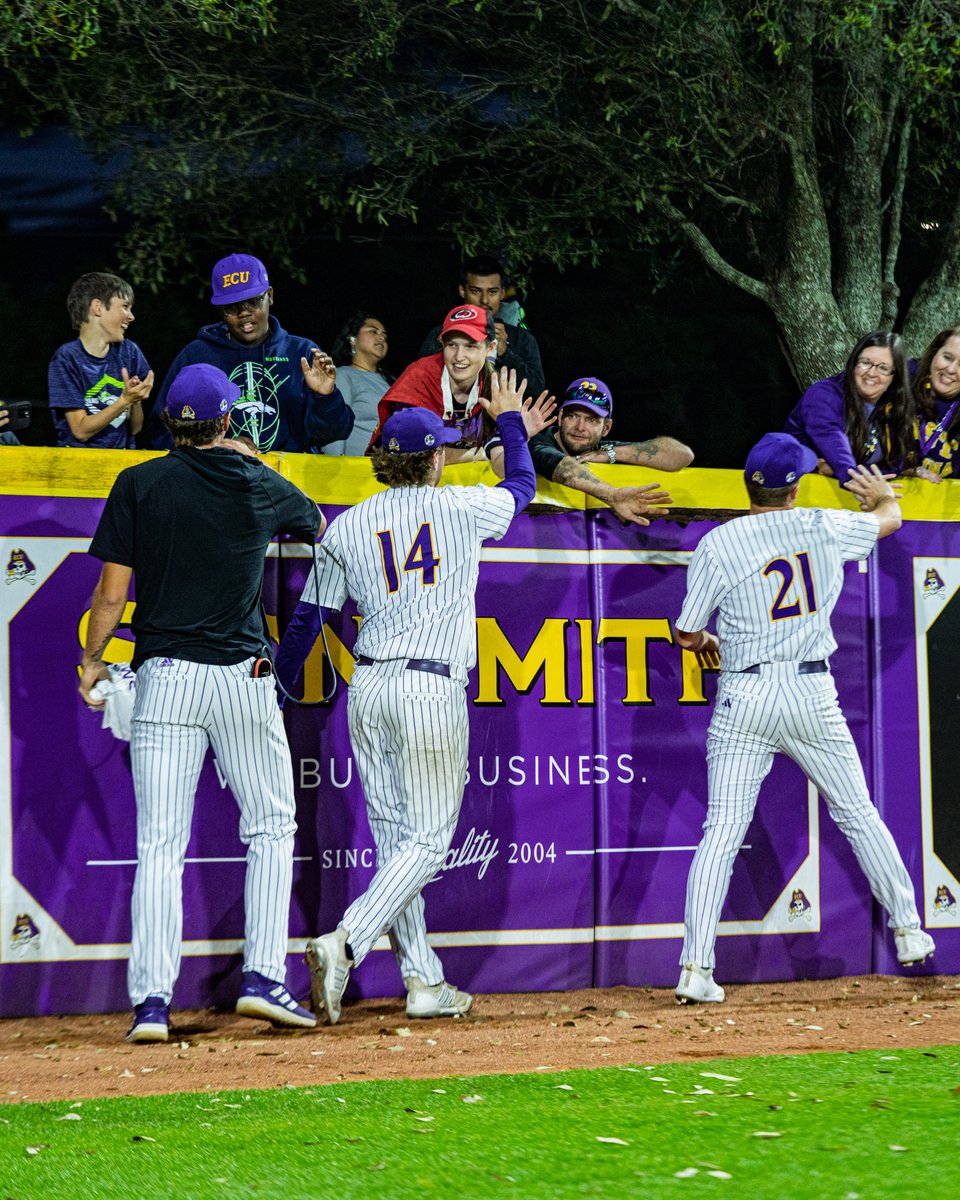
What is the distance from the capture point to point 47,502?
615 centimetres

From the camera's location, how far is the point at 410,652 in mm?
5875

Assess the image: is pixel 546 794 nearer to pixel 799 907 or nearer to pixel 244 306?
pixel 799 907

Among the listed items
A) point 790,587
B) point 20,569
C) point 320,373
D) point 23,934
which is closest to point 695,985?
point 790,587

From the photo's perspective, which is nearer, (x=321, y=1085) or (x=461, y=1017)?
(x=321, y=1085)

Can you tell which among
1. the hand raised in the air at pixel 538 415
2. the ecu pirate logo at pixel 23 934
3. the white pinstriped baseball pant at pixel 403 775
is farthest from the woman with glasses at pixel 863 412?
the ecu pirate logo at pixel 23 934

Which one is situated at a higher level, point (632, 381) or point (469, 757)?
point (632, 381)

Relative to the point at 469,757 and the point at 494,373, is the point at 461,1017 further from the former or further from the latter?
the point at 494,373

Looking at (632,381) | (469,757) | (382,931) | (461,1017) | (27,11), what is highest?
(27,11)

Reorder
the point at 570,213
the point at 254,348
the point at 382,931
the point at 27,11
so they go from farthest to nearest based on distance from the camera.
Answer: the point at 570,213, the point at 27,11, the point at 254,348, the point at 382,931

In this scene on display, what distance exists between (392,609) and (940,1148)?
2900 millimetres

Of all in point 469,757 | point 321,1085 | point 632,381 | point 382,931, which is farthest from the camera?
point 632,381

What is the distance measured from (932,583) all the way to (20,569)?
412 centimetres

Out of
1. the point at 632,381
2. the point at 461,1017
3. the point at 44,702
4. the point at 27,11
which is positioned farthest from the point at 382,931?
the point at 632,381

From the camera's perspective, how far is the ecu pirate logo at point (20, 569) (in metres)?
6.08
